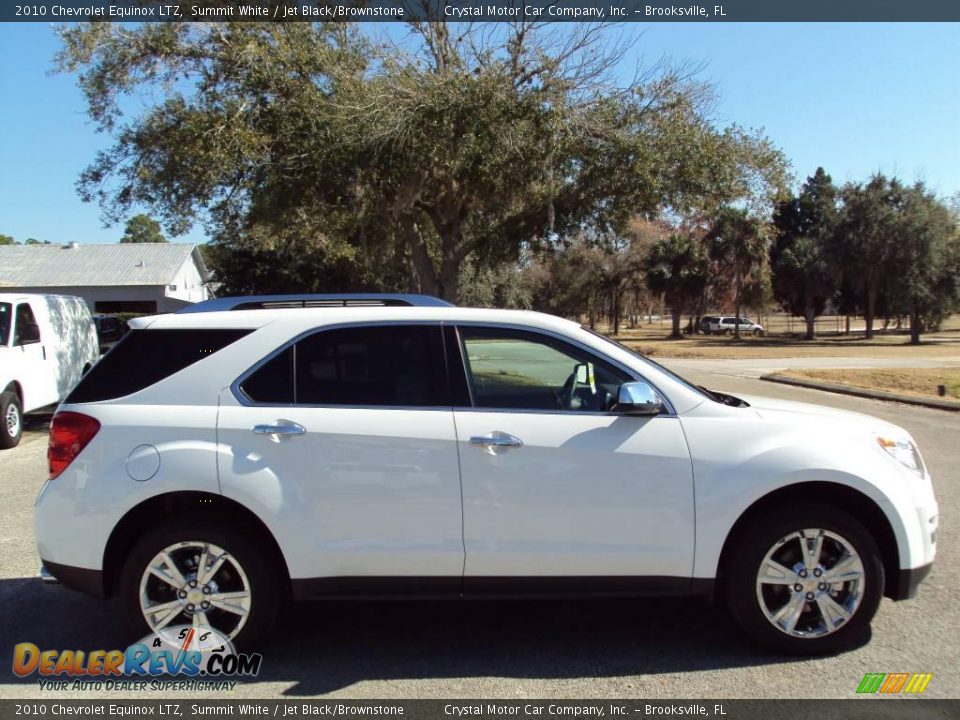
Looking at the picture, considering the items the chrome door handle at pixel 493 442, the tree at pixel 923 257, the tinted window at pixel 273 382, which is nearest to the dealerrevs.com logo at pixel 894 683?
the chrome door handle at pixel 493 442

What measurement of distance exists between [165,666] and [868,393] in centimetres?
1443

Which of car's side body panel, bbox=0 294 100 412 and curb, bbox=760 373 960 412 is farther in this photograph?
curb, bbox=760 373 960 412

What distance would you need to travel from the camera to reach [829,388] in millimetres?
15750

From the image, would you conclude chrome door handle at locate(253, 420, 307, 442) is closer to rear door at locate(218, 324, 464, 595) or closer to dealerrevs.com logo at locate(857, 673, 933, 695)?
rear door at locate(218, 324, 464, 595)

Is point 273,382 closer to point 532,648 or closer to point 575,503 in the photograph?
point 575,503

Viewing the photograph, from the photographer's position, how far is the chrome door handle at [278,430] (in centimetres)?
363

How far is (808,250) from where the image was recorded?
45.2m

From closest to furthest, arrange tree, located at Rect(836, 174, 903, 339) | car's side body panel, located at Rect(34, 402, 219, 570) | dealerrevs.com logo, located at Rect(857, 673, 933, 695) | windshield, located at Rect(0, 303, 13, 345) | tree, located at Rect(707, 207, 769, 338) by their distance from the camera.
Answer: dealerrevs.com logo, located at Rect(857, 673, 933, 695), car's side body panel, located at Rect(34, 402, 219, 570), windshield, located at Rect(0, 303, 13, 345), tree, located at Rect(836, 174, 903, 339), tree, located at Rect(707, 207, 769, 338)

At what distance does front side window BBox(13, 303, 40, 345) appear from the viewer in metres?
10.6

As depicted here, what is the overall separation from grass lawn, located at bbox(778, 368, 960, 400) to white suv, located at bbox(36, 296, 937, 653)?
41.2 feet

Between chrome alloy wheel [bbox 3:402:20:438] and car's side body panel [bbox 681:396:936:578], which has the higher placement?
car's side body panel [bbox 681:396:936:578]

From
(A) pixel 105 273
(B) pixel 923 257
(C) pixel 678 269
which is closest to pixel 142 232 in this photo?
(A) pixel 105 273

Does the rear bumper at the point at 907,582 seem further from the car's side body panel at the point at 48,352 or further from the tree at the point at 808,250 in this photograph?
the tree at the point at 808,250

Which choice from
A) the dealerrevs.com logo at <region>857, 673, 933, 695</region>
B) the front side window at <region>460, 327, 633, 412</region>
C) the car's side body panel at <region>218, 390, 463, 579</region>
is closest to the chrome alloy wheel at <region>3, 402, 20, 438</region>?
the car's side body panel at <region>218, 390, 463, 579</region>
